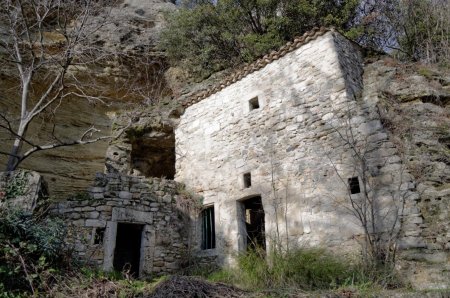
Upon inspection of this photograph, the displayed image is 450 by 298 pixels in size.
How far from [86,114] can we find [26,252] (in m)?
8.70

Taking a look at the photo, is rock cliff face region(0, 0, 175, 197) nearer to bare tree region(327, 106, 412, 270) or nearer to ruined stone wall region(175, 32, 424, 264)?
ruined stone wall region(175, 32, 424, 264)

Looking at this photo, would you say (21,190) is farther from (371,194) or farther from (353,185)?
(371,194)

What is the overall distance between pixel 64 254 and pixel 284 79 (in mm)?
5733

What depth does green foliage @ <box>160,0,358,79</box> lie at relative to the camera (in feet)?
35.0

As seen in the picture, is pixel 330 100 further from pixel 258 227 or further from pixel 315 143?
pixel 258 227

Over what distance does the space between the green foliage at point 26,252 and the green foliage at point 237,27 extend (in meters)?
7.67

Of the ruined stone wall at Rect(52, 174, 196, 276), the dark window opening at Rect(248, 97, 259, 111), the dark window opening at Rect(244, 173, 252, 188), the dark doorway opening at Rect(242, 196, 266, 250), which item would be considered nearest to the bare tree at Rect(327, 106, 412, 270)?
the dark window opening at Rect(244, 173, 252, 188)

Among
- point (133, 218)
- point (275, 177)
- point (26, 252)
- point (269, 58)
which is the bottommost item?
point (26, 252)

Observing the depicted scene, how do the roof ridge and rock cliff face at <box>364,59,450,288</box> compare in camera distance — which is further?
the roof ridge

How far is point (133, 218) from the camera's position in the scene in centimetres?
774

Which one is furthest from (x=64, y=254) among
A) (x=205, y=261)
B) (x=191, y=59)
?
(x=191, y=59)

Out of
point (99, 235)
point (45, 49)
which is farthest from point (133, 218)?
point (45, 49)

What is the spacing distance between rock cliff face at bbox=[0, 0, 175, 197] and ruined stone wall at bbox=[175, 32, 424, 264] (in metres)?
Result: 4.35

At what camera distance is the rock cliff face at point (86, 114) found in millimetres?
11273
